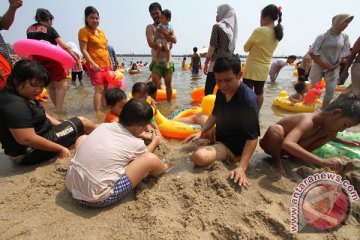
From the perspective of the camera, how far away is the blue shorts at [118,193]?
6.22ft

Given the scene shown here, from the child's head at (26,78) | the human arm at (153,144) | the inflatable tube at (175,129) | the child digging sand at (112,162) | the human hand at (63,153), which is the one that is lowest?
the inflatable tube at (175,129)

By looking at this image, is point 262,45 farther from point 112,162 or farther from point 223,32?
point 112,162

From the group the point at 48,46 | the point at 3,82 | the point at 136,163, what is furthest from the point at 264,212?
the point at 48,46

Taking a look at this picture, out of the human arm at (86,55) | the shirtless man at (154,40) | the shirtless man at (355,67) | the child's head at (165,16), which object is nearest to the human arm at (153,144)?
the human arm at (86,55)

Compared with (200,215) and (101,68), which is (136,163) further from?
(101,68)

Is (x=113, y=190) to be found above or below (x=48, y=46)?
below

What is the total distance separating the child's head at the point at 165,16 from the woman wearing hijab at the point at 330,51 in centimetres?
279

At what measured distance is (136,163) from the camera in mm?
2055

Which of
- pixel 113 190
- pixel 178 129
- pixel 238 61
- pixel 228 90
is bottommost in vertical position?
pixel 178 129

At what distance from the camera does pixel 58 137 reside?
9.05ft

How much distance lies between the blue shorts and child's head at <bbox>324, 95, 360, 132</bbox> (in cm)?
189

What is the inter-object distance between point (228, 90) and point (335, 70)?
131 inches

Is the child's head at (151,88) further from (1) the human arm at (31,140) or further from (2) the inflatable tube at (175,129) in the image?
(1) the human arm at (31,140)

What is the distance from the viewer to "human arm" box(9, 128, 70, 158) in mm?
2303
